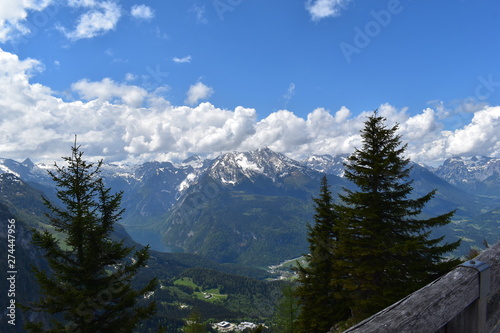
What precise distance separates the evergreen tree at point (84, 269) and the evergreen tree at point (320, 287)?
1312 cm

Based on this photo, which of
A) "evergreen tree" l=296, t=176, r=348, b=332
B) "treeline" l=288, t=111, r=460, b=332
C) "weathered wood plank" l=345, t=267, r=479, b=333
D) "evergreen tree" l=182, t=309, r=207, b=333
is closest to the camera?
"weathered wood plank" l=345, t=267, r=479, b=333

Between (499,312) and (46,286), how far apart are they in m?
17.2

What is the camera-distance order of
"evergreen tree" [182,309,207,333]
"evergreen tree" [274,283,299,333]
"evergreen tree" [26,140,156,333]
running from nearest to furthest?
"evergreen tree" [26,140,156,333] < "evergreen tree" [274,283,299,333] < "evergreen tree" [182,309,207,333]

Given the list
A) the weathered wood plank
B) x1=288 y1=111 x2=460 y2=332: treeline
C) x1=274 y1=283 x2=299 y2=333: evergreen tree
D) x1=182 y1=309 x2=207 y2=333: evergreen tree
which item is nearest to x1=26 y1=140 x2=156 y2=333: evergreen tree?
x1=288 y1=111 x2=460 y2=332: treeline

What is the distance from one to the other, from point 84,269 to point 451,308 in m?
16.6

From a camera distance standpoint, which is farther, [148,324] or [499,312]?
[148,324]

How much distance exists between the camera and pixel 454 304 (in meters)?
2.69

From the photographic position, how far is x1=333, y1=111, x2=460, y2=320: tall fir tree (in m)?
16.5

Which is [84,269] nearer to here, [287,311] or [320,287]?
[320,287]

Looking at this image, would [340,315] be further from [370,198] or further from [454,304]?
[454,304]

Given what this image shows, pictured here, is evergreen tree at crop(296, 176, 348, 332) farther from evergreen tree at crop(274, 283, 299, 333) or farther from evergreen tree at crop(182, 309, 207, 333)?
evergreen tree at crop(182, 309, 207, 333)

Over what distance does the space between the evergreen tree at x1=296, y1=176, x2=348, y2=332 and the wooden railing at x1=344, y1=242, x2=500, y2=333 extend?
65.7 ft

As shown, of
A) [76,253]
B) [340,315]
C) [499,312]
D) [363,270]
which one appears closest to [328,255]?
[340,315]

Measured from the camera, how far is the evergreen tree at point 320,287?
75.8 ft
